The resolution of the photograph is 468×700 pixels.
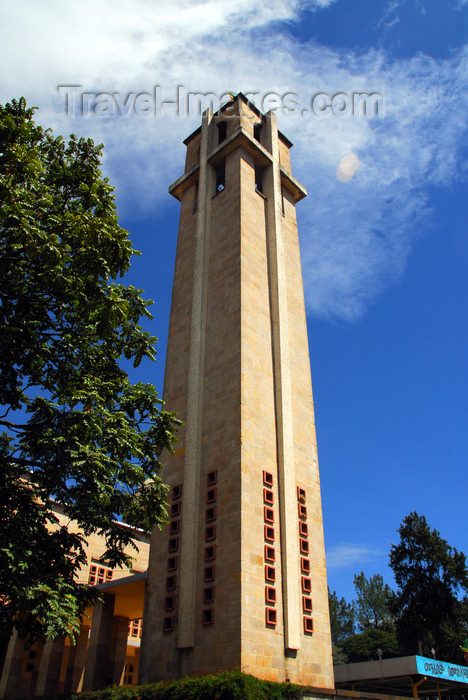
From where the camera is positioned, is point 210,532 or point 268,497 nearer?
point 210,532

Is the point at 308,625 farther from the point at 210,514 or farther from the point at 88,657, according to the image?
the point at 88,657

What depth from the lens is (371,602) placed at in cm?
9169

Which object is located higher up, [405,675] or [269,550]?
[269,550]

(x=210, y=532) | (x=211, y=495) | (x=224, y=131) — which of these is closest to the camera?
(x=210, y=532)

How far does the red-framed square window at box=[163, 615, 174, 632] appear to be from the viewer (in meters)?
24.5

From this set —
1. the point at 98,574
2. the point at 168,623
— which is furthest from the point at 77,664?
the point at 168,623

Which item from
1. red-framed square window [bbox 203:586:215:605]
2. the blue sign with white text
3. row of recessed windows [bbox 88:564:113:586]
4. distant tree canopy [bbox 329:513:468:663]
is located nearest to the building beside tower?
red-framed square window [bbox 203:586:215:605]

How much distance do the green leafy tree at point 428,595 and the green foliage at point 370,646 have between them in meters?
19.1

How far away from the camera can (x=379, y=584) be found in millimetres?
93250

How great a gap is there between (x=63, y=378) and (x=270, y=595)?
12.9 meters

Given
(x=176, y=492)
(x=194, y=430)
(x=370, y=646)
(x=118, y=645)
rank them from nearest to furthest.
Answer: (x=176, y=492), (x=194, y=430), (x=118, y=645), (x=370, y=646)

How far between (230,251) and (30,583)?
73.1ft

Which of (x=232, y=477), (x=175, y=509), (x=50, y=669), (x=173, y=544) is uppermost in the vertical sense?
(x=232, y=477)

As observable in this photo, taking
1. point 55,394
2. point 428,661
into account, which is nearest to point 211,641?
point 55,394
